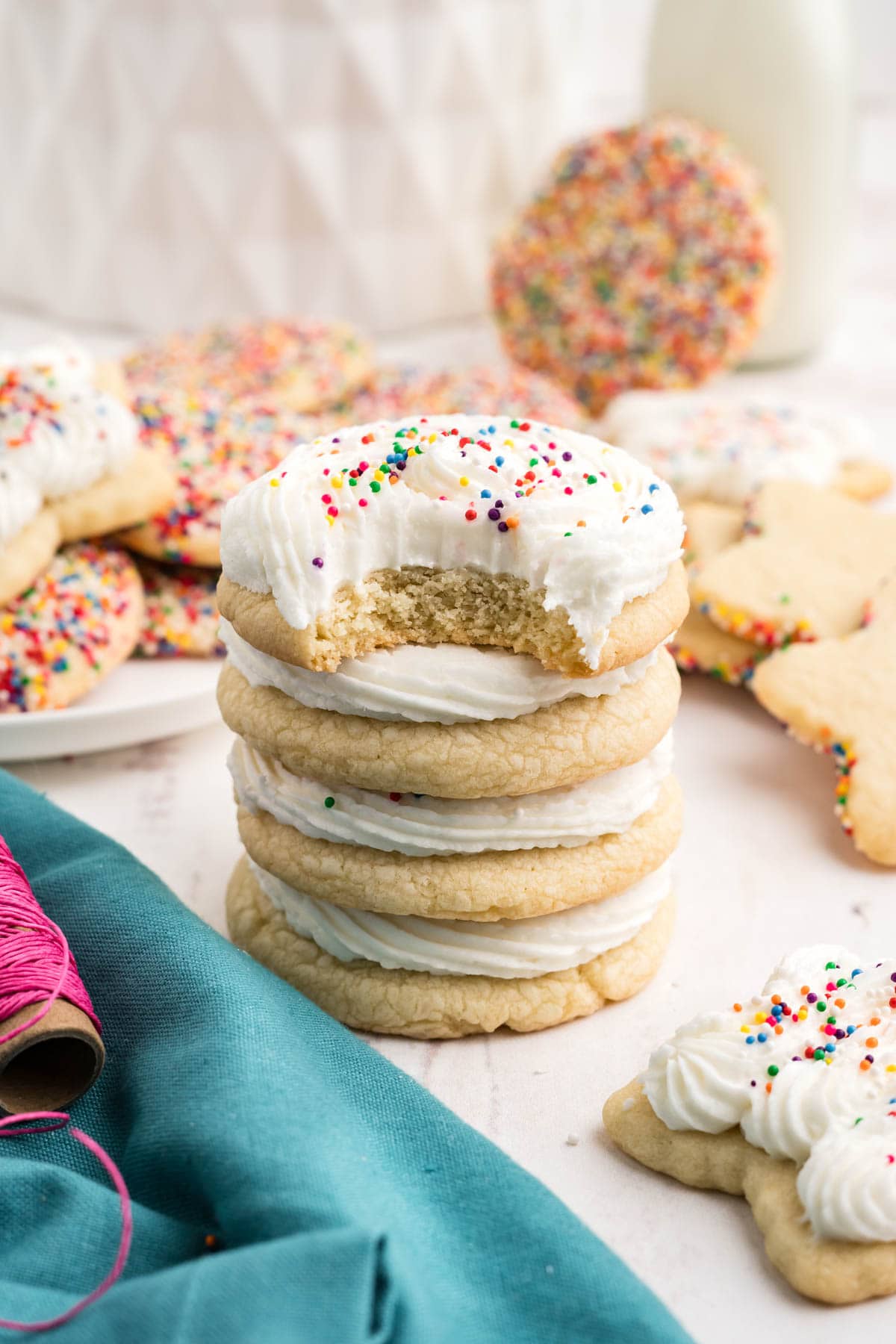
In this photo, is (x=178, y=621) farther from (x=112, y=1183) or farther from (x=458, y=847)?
(x=112, y=1183)

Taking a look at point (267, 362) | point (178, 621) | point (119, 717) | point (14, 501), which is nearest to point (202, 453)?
point (178, 621)

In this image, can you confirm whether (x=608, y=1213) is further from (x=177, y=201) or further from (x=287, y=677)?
(x=177, y=201)

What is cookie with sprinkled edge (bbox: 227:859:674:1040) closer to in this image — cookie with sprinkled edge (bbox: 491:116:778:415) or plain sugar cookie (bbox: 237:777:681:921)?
plain sugar cookie (bbox: 237:777:681:921)

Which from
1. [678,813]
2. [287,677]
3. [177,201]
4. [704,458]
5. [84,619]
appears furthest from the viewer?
[177,201]

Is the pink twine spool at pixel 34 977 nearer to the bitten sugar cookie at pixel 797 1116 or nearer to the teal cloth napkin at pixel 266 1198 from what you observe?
the teal cloth napkin at pixel 266 1198

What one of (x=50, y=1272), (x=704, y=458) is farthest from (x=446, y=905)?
(x=704, y=458)
